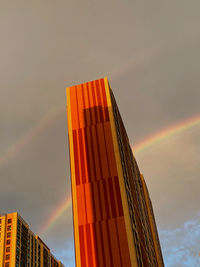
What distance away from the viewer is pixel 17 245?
137625 millimetres

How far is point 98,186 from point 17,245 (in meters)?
92.9

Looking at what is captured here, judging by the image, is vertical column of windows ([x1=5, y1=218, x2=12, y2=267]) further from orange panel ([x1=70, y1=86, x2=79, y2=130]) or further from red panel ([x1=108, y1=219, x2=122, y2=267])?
red panel ([x1=108, y1=219, x2=122, y2=267])

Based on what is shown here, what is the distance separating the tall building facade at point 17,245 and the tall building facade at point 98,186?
284 ft

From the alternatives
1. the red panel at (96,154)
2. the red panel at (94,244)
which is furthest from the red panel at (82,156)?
the red panel at (94,244)

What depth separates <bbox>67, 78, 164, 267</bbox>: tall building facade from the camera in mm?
53188

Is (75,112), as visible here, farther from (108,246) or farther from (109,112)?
(108,246)

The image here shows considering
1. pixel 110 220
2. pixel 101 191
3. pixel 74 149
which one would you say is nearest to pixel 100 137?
pixel 74 149

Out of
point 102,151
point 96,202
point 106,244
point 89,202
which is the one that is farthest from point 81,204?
point 102,151

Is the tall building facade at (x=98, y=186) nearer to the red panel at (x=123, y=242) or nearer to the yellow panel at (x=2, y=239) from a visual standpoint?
the red panel at (x=123, y=242)

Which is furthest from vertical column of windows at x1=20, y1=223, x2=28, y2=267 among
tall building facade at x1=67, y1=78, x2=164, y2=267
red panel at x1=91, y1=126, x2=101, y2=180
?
red panel at x1=91, y1=126, x2=101, y2=180

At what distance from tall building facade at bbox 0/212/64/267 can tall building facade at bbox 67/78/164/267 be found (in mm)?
86672

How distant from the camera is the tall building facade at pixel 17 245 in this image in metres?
134

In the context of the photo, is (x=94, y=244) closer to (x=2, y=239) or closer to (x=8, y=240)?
(x=8, y=240)

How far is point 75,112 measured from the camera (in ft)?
232
